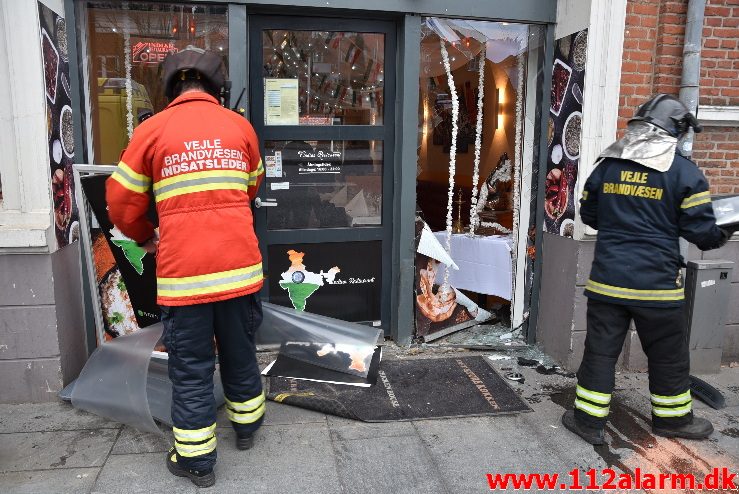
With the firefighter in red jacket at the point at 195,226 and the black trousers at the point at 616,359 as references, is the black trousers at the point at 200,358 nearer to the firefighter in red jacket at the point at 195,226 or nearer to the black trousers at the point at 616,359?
the firefighter in red jacket at the point at 195,226

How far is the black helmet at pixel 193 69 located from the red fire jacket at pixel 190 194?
12cm

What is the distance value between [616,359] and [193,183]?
253cm

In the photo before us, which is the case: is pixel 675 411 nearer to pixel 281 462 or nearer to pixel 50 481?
pixel 281 462

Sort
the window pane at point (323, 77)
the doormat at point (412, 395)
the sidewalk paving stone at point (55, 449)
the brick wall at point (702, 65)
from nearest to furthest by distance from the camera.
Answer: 1. the sidewalk paving stone at point (55, 449)
2. the doormat at point (412, 395)
3. the brick wall at point (702, 65)
4. the window pane at point (323, 77)

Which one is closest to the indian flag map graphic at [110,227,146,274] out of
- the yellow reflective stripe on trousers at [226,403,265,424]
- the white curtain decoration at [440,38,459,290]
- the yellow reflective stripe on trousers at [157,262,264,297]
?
the yellow reflective stripe on trousers at [157,262,264,297]

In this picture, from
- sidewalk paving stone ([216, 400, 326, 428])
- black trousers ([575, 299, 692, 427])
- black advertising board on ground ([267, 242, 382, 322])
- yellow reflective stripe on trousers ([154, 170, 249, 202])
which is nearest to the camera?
yellow reflective stripe on trousers ([154, 170, 249, 202])

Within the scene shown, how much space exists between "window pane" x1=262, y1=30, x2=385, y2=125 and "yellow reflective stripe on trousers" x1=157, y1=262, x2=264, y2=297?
77.5 inches

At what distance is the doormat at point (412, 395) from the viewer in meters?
3.88

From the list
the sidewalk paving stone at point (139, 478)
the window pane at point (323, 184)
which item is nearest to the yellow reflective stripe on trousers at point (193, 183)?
the sidewalk paving stone at point (139, 478)

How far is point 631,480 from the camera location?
10.5 feet

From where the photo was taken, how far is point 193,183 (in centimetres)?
282

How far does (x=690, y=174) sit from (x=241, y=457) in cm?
287

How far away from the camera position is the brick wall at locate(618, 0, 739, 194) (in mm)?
4359

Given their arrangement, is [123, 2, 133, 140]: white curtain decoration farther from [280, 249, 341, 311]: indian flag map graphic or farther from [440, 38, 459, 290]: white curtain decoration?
[440, 38, 459, 290]: white curtain decoration
